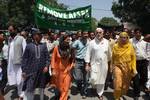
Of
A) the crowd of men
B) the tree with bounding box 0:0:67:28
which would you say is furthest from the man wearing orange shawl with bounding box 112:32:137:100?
the tree with bounding box 0:0:67:28

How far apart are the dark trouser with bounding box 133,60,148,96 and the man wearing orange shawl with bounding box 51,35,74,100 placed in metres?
2.21

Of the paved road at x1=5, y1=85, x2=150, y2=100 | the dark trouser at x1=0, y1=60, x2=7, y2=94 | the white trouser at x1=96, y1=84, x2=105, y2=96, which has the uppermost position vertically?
the dark trouser at x1=0, y1=60, x2=7, y2=94

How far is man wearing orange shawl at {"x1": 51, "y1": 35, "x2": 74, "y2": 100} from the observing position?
1041 centimetres

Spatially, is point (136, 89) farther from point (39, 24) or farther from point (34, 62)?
point (39, 24)

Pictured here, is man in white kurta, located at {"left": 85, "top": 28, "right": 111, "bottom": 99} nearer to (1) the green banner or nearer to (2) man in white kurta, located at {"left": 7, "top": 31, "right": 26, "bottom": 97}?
(2) man in white kurta, located at {"left": 7, "top": 31, "right": 26, "bottom": 97}

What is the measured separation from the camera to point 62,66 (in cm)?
1052

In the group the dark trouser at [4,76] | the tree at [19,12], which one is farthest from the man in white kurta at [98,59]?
the tree at [19,12]

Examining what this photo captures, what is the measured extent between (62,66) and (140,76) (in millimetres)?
2912

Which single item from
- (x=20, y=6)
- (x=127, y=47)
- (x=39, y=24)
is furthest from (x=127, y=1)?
(x=127, y=47)

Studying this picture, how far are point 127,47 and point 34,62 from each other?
100 inches

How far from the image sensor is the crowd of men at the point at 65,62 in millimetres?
10266

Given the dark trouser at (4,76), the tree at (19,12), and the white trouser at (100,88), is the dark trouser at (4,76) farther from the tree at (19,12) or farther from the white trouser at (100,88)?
the tree at (19,12)

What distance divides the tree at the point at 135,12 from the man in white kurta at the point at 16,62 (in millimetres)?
28825

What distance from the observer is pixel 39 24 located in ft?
46.9
